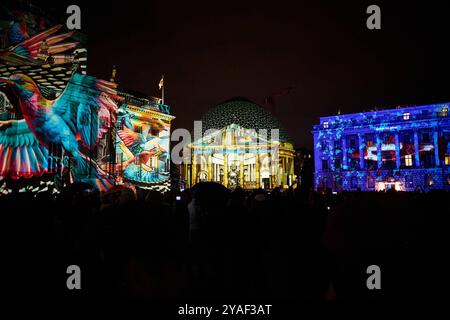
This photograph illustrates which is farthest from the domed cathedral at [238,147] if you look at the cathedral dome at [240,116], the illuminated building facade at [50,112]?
the illuminated building facade at [50,112]

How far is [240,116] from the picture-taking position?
73500mm

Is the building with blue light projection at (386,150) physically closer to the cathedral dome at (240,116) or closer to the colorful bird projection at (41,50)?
the cathedral dome at (240,116)

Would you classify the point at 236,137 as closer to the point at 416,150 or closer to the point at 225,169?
the point at 225,169

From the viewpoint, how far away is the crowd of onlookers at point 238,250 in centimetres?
427

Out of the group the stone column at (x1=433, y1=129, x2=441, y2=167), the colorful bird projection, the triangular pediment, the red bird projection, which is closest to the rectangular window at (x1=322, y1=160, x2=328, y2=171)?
the triangular pediment

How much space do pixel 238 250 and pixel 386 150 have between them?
2991 inches

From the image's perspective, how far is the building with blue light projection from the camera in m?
70.0

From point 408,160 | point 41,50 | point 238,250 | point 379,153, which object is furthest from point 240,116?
point 238,250

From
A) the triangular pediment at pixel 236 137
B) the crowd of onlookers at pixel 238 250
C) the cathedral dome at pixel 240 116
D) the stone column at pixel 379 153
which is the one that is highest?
the cathedral dome at pixel 240 116

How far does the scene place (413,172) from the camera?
71.0 meters

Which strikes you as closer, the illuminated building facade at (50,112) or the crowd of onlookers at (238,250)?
the crowd of onlookers at (238,250)

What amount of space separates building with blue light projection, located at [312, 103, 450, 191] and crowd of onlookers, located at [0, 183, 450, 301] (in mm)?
67585

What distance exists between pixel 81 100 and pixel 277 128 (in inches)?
1736

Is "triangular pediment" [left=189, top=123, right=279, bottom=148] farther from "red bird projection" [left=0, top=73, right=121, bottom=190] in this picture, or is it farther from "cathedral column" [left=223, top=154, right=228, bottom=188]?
"red bird projection" [left=0, top=73, right=121, bottom=190]
